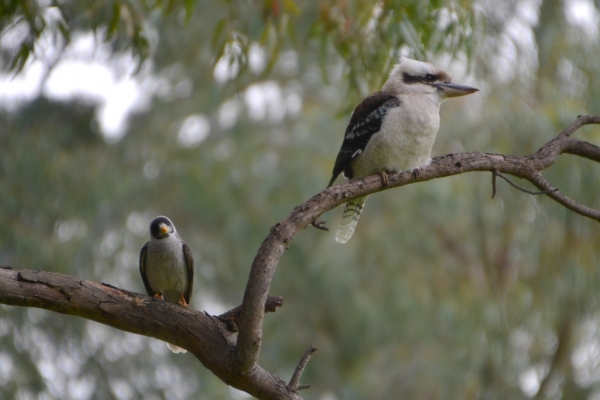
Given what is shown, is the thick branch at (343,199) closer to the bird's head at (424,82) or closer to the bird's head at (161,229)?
the bird's head at (424,82)

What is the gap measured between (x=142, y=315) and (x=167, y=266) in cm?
124

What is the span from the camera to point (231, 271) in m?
8.19

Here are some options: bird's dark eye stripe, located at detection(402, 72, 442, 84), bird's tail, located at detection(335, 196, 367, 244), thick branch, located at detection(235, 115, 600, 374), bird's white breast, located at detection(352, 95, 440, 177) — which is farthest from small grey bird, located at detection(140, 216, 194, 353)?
bird's dark eye stripe, located at detection(402, 72, 442, 84)

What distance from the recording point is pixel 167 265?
323 cm

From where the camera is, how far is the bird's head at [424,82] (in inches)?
120

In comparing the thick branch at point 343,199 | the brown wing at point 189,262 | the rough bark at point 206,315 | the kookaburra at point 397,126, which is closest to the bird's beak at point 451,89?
the kookaburra at point 397,126

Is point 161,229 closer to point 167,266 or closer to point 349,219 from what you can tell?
point 167,266

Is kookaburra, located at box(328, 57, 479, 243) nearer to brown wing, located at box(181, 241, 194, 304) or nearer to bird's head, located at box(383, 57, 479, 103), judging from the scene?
bird's head, located at box(383, 57, 479, 103)

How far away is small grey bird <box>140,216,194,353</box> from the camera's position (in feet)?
10.6

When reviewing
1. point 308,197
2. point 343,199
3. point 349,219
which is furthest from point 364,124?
point 308,197

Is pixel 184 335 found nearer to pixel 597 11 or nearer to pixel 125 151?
pixel 597 11

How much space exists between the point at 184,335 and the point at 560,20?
5257mm

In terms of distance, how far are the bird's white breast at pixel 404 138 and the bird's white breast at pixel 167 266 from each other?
89 centimetres

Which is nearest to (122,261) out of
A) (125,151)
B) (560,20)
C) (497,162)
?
(125,151)
